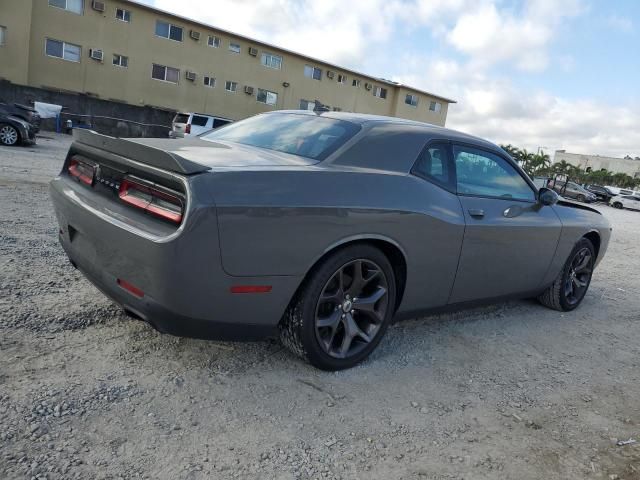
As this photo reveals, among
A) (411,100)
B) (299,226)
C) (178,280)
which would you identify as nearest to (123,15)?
(411,100)

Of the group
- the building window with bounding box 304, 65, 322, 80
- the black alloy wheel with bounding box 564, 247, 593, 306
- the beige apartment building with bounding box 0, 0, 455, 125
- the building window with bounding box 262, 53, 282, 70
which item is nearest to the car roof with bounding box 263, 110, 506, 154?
the black alloy wheel with bounding box 564, 247, 593, 306

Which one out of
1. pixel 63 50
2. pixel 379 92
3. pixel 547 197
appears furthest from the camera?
pixel 379 92

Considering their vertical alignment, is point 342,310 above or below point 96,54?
below

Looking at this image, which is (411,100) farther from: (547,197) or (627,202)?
(547,197)

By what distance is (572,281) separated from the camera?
5043 mm

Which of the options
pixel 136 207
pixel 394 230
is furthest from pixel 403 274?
pixel 136 207

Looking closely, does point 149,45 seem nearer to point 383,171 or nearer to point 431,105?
point 431,105

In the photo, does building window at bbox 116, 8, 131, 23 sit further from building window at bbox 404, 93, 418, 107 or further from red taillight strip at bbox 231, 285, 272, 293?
red taillight strip at bbox 231, 285, 272, 293

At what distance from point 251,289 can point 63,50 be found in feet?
94.3

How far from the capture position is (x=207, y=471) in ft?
6.75

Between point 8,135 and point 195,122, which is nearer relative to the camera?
point 8,135

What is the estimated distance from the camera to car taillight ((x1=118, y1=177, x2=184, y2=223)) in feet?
7.92

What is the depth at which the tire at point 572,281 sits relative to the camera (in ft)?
16.0

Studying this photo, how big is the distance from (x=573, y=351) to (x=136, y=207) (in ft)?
11.1
